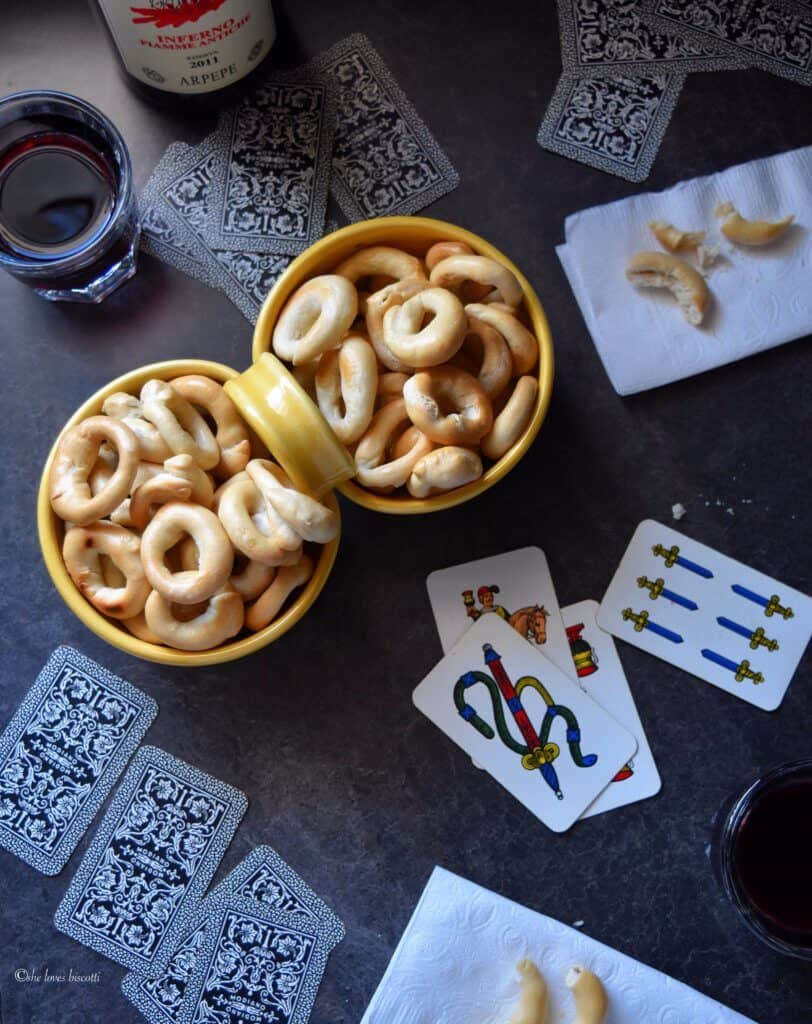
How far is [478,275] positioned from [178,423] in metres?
0.24

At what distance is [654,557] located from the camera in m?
0.84

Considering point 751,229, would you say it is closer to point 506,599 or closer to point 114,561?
point 506,599

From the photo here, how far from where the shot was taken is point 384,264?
0.77 metres

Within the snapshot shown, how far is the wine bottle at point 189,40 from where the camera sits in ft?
2.40

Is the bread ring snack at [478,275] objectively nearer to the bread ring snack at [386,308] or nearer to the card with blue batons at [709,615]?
the bread ring snack at [386,308]

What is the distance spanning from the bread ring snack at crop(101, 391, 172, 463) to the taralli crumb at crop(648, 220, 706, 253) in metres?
0.44

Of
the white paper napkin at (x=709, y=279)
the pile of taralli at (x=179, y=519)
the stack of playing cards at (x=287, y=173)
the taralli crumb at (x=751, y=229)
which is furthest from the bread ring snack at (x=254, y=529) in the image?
the taralli crumb at (x=751, y=229)

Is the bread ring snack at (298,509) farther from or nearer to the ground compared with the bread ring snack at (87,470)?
nearer to the ground

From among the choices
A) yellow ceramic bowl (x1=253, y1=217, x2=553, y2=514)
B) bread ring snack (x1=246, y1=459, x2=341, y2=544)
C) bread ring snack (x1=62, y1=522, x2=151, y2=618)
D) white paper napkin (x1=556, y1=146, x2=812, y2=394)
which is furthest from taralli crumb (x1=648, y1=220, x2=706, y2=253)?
bread ring snack (x1=62, y1=522, x2=151, y2=618)

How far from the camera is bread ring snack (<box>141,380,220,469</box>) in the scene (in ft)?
2.36

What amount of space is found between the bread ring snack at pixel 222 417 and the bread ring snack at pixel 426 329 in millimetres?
122

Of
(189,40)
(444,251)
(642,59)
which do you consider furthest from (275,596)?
(642,59)

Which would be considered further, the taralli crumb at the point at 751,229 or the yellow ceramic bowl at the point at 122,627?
the taralli crumb at the point at 751,229

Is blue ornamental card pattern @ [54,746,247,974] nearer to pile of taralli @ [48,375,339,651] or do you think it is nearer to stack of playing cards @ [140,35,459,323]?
pile of taralli @ [48,375,339,651]
